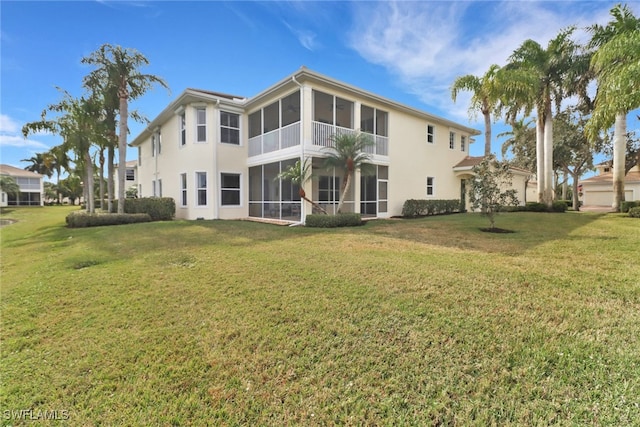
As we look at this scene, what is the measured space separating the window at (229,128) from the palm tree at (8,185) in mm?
45972

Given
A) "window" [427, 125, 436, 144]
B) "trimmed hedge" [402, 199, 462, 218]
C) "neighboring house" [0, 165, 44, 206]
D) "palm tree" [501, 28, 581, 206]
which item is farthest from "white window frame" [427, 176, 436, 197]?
"neighboring house" [0, 165, 44, 206]

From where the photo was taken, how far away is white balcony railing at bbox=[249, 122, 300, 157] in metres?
14.1

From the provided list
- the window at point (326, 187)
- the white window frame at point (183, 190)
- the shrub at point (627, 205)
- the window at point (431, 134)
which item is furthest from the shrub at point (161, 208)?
the shrub at point (627, 205)

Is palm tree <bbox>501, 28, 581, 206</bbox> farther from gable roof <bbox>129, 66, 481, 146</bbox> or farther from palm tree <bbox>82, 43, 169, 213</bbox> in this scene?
palm tree <bbox>82, 43, 169, 213</bbox>

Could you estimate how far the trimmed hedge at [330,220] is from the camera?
12.2 metres

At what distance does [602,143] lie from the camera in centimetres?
2569

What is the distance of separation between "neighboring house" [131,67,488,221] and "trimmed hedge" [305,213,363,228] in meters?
1.35

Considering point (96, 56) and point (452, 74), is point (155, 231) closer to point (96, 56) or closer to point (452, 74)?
point (96, 56)

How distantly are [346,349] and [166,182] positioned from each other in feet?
63.4

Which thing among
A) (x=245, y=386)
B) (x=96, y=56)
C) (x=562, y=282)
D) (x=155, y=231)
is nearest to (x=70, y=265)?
(x=155, y=231)

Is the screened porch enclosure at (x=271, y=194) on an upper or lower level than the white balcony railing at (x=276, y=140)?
lower

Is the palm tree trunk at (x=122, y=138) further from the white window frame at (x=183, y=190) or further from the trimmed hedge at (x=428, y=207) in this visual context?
the trimmed hedge at (x=428, y=207)

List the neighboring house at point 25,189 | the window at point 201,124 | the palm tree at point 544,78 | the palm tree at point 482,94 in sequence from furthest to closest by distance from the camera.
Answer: the neighboring house at point 25,189 → the palm tree at point 482,94 → the palm tree at point 544,78 → the window at point 201,124

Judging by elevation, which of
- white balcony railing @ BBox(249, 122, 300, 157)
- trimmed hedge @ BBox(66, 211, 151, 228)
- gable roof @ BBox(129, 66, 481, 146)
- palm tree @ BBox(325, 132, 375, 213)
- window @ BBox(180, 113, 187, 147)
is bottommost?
trimmed hedge @ BBox(66, 211, 151, 228)
